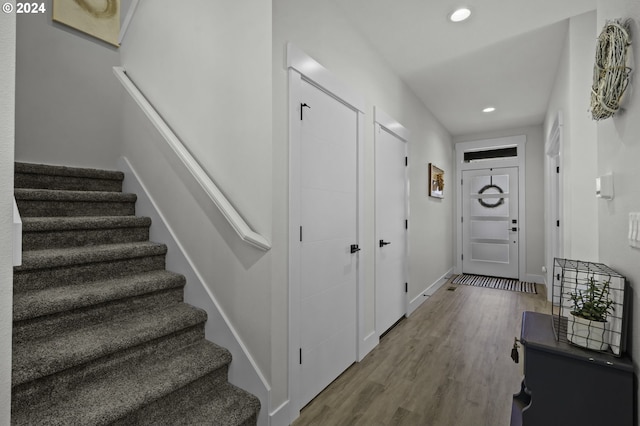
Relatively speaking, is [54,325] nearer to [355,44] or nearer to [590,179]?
[355,44]

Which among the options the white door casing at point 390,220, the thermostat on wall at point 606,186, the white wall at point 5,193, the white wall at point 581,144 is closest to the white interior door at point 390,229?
the white door casing at point 390,220

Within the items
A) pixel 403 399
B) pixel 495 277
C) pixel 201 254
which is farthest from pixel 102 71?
pixel 495 277

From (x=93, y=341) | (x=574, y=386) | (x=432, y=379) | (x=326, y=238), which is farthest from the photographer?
(x=432, y=379)

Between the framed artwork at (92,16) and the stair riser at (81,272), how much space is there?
247cm

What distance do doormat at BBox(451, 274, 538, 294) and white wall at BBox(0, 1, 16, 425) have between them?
17.9 feet

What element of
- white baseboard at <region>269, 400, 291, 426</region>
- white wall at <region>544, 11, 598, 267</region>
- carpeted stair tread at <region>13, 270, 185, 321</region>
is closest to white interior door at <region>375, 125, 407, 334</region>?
white baseboard at <region>269, 400, 291, 426</region>

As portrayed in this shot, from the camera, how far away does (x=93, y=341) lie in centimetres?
141

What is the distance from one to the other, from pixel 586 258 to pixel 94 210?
12.2ft

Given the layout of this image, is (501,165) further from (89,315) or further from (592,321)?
(89,315)

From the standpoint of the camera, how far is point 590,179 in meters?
2.32

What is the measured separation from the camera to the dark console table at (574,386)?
1050mm

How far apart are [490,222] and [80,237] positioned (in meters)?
6.02

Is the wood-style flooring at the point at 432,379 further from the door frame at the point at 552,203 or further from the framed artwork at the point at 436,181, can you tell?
the framed artwork at the point at 436,181

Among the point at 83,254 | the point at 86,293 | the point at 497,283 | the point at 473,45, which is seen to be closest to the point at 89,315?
the point at 86,293
